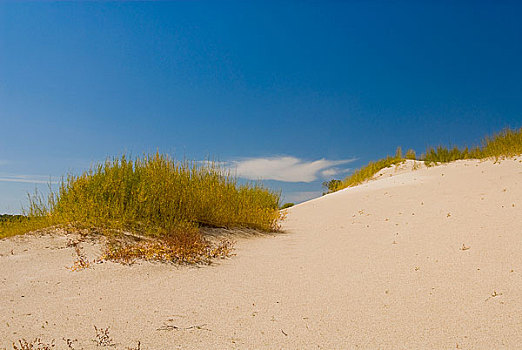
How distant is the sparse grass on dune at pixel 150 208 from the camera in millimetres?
5492

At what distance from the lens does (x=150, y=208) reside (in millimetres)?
6289

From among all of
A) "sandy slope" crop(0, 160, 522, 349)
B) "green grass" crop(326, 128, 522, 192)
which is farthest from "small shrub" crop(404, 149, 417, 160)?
"sandy slope" crop(0, 160, 522, 349)

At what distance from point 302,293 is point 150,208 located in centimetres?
345

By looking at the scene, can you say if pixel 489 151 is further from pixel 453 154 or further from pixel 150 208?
pixel 150 208

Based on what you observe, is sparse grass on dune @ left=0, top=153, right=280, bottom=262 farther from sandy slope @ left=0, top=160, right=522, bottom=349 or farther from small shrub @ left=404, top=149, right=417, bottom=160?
small shrub @ left=404, top=149, right=417, bottom=160

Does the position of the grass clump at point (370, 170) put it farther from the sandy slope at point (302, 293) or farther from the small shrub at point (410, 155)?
the sandy slope at point (302, 293)

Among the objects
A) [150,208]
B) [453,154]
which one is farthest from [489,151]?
[150,208]

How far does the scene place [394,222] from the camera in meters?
7.66

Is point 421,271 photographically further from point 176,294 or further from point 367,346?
point 176,294

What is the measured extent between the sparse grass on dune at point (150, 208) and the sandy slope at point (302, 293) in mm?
450

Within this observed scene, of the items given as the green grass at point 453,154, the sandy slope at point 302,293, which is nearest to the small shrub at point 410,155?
the green grass at point 453,154

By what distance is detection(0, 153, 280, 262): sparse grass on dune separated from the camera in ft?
18.0

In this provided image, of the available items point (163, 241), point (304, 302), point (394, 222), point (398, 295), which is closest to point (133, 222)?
point (163, 241)

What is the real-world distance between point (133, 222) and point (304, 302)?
3.65 metres
